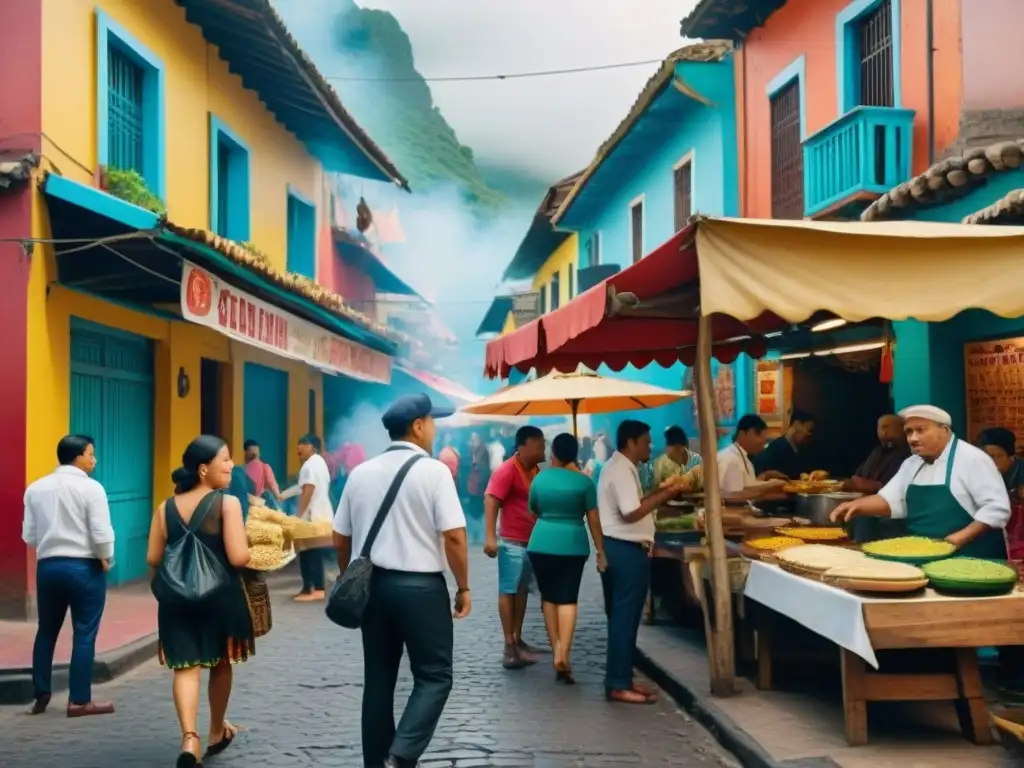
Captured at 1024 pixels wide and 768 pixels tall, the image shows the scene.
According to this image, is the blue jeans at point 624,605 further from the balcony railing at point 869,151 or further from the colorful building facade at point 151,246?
the balcony railing at point 869,151

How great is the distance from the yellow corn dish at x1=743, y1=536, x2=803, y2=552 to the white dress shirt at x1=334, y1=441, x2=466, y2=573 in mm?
2847

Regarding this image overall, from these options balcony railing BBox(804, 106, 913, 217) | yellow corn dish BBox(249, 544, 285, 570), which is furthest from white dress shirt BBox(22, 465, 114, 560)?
balcony railing BBox(804, 106, 913, 217)

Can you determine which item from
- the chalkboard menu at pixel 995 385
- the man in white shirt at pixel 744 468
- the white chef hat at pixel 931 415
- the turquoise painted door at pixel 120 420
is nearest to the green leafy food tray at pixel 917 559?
the white chef hat at pixel 931 415

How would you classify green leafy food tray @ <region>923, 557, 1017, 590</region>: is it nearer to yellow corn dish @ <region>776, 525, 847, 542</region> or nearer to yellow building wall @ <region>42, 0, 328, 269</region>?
yellow corn dish @ <region>776, 525, 847, 542</region>

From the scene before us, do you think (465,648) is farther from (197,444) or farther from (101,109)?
(101,109)

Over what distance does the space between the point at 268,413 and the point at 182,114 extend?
7.41 meters

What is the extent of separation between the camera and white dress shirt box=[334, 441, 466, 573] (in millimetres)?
5273

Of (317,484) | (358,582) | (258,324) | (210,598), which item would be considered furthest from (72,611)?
(258,324)

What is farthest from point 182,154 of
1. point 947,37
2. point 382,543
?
point 382,543

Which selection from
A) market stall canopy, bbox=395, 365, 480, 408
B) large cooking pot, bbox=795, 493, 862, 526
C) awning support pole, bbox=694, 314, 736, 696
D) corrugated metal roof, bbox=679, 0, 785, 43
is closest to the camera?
awning support pole, bbox=694, 314, 736, 696

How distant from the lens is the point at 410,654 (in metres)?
5.29

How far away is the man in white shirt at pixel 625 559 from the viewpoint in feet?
24.9

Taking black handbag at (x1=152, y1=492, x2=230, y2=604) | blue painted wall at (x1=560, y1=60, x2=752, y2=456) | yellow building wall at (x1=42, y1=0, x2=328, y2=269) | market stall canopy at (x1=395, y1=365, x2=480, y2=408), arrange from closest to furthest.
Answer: black handbag at (x1=152, y1=492, x2=230, y2=604), yellow building wall at (x1=42, y1=0, x2=328, y2=269), blue painted wall at (x1=560, y1=60, x2=752, y2=456), market stall canopy at (x1=395, y1=365, x2=480, y2=408)

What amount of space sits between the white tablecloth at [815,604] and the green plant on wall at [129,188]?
25.9 feet
